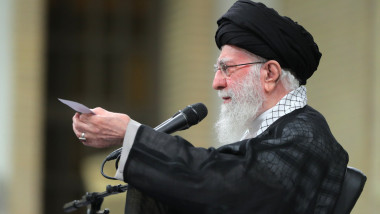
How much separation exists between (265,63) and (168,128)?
0.43 m

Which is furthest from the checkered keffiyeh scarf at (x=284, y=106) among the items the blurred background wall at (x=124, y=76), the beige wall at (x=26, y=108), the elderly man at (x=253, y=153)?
the beige wall at (x=26, y=108)

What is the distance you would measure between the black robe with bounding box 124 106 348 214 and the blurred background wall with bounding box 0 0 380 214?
3926 millimetres

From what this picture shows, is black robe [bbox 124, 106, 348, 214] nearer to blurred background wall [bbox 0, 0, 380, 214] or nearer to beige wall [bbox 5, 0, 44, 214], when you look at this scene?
blurred background wall [bbox 0, 0, 380, 214]

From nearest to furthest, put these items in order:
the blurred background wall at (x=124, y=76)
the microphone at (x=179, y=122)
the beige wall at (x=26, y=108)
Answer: the microphone at (x=179, y=122) < the blurred background wall at (x=124, y=76) < the beige wall at (x=26, y=108)

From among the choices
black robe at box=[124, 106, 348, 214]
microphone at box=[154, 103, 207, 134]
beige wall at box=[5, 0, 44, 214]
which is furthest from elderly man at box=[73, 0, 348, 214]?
beige wall at box=[5, 0, 44, 214]

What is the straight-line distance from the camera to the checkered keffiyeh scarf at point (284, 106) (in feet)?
8.23

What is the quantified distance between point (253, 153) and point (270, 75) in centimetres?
43

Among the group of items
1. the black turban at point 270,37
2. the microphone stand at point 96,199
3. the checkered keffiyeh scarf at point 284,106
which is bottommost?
the microphone stand at point 96,199

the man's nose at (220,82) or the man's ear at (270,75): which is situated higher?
the man's ear at (270,75)

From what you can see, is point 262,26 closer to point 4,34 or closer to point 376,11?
point 376,11

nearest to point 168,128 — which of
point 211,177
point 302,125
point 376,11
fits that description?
point 211,177

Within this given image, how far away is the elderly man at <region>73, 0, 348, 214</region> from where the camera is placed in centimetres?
219

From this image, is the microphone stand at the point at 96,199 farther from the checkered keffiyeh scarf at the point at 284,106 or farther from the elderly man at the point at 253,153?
the checkered keffiyeh scarf at the point at 284,106

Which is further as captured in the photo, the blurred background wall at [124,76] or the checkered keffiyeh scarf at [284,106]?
the blurred background wall at [124,76]
